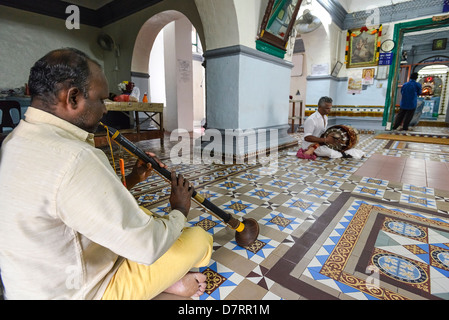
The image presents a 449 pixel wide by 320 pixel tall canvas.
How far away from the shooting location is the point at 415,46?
1338cm

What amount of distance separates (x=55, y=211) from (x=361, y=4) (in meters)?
9.97

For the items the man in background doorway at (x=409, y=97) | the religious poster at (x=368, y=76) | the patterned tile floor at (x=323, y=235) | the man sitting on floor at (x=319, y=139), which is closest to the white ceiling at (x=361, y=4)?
Answer: the religious poster at (x=368, y=76)

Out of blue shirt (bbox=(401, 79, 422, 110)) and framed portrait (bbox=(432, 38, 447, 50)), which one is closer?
blue shirt (bbox=(401, 79, 422, 110))

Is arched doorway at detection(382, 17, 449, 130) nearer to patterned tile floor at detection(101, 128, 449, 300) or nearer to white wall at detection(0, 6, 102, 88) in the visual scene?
patterned tile floor at detection(101, 128, 449, 300)

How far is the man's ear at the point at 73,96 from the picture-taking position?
2.43ft

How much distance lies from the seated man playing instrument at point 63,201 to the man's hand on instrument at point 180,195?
0.67 ft

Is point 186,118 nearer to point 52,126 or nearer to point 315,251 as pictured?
point 315,251

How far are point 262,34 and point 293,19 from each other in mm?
1085

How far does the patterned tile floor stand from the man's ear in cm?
98

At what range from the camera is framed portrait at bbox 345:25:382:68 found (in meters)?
7.60

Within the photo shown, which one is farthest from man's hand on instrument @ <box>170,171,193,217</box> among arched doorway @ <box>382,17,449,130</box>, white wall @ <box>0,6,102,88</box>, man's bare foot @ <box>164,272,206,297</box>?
arched doorway @ <box>382,17,449,130</box>

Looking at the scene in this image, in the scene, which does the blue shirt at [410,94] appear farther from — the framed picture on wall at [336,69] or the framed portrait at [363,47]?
the framed picture on wall at [336,69]

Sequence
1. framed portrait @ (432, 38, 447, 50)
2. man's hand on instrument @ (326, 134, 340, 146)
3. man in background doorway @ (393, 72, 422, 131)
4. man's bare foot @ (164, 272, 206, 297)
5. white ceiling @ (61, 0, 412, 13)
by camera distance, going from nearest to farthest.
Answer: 1. man's bare foot @ (164, 272, 206, 297)
2. man's hand on instrument @ (326, 134, 340, 146)
3. white ceiling @ (61, 0, 412, 13)
4. man in background doorway @ (393, 72, 422, 131)
5. framed portrait @ (432, 38, 447, 50)

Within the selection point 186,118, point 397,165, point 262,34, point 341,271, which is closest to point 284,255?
point 341,271
